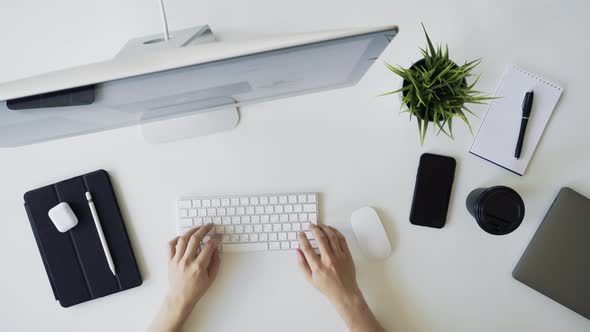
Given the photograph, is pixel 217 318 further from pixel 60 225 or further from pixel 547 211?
pixel 547 211

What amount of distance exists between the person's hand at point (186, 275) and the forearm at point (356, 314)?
0.30 metres

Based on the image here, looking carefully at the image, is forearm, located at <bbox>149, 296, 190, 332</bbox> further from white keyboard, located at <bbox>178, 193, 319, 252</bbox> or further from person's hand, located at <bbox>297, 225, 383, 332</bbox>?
person's hand, located at <bbox>297, 225, 383, 332</bbox>

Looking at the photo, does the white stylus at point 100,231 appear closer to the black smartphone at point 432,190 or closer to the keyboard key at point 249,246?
the keyboard key at point 249,246

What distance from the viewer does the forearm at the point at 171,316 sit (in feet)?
2.64

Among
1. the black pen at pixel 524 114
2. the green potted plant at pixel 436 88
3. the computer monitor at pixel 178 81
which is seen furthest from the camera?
the black pen at pixel 524 114

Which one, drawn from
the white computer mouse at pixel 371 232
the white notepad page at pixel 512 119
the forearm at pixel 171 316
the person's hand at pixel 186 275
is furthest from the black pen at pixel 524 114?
the forearm at pixel 171 316

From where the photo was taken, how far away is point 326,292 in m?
0.81

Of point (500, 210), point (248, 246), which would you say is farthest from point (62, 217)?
point (500, 210)

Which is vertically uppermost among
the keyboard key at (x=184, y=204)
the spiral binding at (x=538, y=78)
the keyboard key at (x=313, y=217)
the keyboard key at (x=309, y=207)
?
the spiral binding at (x=538, y=78)

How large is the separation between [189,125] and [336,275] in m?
0.46

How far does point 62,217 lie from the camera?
0.80 metres

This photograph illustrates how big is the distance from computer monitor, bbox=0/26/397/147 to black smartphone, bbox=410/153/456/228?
273 mm

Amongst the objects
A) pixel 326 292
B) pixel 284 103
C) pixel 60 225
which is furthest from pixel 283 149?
pixel 60 225

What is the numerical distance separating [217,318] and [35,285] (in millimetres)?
431
